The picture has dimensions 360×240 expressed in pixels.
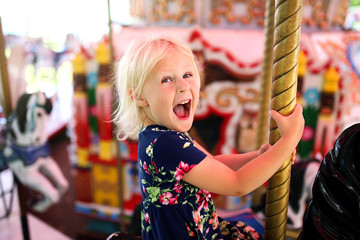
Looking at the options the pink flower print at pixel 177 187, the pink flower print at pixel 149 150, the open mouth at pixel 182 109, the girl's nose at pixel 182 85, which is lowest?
the pink flower print at pixel 177 187

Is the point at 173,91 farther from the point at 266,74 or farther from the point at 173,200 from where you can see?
the point at 266,74

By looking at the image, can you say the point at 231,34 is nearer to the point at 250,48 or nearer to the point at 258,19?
the point at 250,48

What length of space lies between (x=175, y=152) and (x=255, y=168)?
0.15 metres

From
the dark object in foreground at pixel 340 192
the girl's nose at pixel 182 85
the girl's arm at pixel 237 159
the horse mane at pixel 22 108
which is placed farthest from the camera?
the horse mane at pixel 22 108

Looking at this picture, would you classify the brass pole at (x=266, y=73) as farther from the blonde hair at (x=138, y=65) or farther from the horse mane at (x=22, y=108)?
the horse mane at (x=22, y=108)

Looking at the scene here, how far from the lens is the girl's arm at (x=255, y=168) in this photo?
55 cm

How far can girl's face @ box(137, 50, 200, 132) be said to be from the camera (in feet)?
2.01

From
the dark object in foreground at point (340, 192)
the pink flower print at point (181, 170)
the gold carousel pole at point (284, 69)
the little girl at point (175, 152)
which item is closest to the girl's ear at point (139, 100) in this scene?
the little girl at point (175, 152)

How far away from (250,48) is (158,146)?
1507 mm

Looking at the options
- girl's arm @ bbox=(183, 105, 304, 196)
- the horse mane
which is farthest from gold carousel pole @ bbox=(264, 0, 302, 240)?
the horse mane

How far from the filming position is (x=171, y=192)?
629 mm

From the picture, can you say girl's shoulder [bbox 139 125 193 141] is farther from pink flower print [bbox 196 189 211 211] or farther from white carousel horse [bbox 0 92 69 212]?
white carousel horse [bbox 0 92 69 212]

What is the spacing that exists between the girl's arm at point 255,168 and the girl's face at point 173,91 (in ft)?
0.36

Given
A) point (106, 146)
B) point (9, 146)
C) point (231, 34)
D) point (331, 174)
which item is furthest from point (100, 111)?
point (331, 174)
